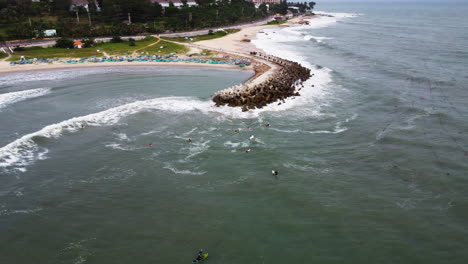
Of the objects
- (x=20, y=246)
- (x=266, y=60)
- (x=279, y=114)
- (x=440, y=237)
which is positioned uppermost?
(x=266, y=60)

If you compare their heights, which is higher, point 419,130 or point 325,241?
point 419,130

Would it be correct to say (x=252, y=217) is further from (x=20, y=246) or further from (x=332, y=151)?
(x=20, y=246)

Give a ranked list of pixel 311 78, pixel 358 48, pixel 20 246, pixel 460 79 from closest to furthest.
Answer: pixel 20 246 < pixel 460 79 < pixel 311 78 < pixel 358 48

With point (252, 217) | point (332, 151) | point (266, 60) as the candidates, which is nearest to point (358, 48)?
point (266, 60)

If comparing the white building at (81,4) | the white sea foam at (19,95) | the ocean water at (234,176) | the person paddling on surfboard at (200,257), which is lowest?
the person paddling on surfboard at (200,257)

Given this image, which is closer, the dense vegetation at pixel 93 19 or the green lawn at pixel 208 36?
the dense vegetation at pixel 93 19

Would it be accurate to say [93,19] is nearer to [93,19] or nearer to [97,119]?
[93,19]

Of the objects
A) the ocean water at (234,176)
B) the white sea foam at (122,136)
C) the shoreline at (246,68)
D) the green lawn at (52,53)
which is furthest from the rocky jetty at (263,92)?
the green lawn at (52,53)

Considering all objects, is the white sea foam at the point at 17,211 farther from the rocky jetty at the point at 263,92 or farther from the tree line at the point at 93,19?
the tree line at the point at 93,19
